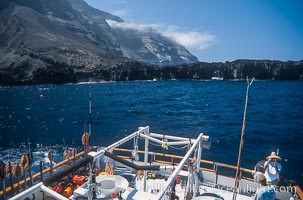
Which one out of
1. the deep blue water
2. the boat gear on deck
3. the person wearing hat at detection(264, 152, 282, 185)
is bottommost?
the deep blue water

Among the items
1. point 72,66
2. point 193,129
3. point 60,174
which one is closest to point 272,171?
point 60,174

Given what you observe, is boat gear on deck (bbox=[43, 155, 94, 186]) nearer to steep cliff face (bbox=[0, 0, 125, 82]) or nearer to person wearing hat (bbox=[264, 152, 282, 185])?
person wearing hat (bbox=[264, 152, 282, 185])

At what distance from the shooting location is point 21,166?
9.52 metres

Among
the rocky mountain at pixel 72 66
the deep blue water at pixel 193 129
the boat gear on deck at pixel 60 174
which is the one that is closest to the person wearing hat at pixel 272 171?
the boat gear on deck at pixel 60 174

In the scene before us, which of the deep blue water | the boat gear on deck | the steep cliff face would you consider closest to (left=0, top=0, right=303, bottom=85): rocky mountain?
the steep cliff face

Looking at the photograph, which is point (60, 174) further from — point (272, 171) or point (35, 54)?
point (35, 54)

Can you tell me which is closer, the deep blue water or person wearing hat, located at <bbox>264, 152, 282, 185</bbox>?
person wearing hat, located at <bbox>264, 152, 282, 185</bbox>

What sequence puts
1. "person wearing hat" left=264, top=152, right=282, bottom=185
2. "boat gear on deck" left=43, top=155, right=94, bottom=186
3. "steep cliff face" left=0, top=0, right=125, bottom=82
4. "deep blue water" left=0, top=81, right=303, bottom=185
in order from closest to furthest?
"boat gear on deck" left=43, top=155, right=94, bottom=186 < "person wearing hat" left=264, top=152, right=282, bottom=185 < "deep blue water" left=0, top=81, right=303, bottom=185 < "steep cliff face" left=0, top=0, right=125, bottom=82

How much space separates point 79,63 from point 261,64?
139383mm

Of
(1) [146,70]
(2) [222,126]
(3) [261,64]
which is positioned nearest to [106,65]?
(1) [146,70]

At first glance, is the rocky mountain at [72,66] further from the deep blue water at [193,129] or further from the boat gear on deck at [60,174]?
the boat gear on deck at [60,174]

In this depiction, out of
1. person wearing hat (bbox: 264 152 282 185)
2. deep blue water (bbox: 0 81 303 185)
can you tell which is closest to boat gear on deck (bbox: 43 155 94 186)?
person wearing hat (bbox: 264 152 282 185)

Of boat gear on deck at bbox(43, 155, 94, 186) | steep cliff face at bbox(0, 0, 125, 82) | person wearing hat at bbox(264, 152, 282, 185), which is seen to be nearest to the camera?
boat gear on deck at bbox(43, 155, 94, 186)

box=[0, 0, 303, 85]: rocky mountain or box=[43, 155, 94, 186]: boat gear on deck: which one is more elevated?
box=[0, 0, 303, 85]: rocky mountain
